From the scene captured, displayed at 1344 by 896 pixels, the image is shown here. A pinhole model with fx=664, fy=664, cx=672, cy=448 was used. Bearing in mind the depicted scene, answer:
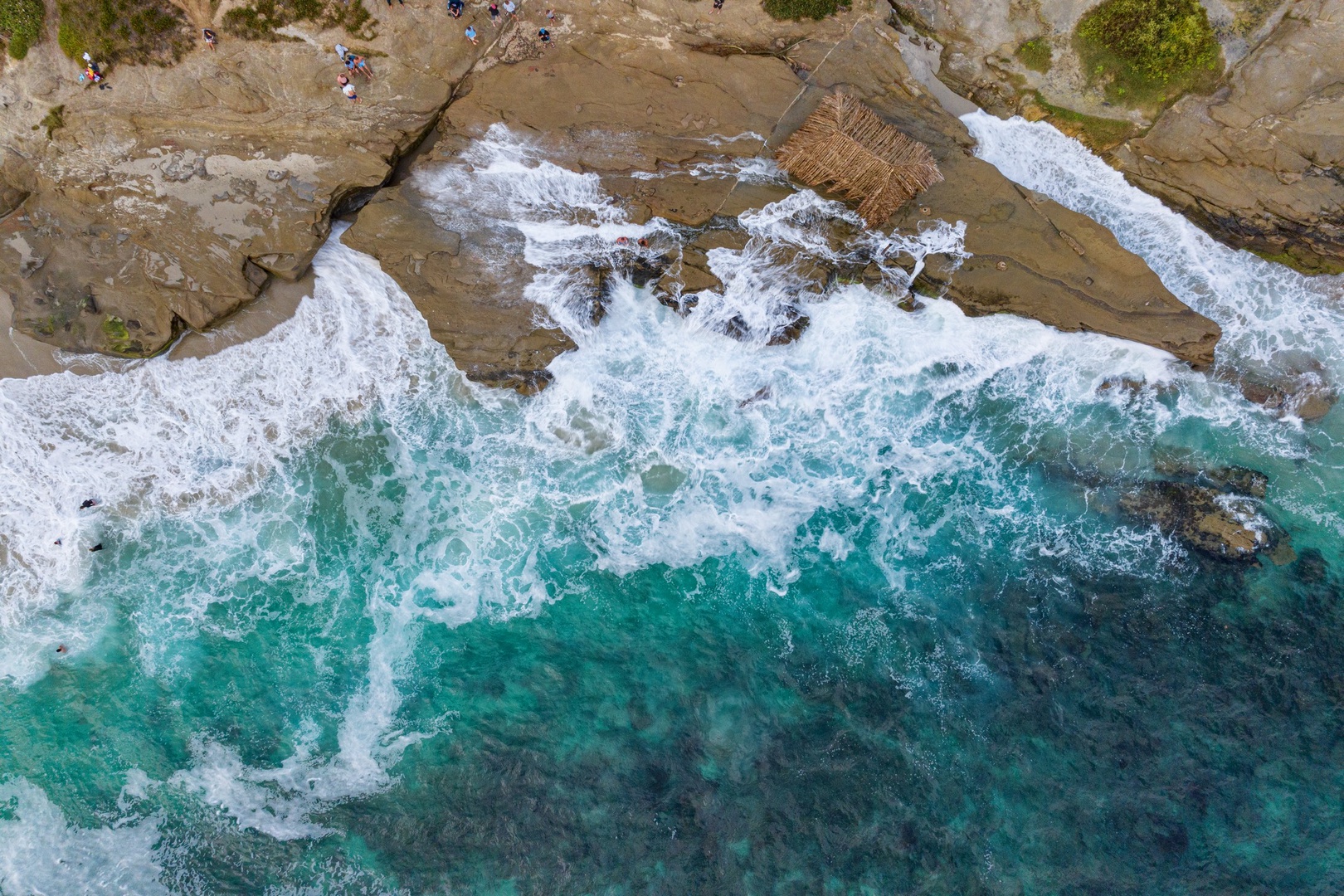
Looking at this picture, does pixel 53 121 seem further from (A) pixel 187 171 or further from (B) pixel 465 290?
(B) pixel 465 290

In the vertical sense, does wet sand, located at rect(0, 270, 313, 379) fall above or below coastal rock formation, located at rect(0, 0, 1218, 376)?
below

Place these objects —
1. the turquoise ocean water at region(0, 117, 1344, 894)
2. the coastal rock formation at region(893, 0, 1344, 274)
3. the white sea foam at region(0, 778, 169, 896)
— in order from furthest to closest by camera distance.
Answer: the white sea foam at region(0, 778, 169, 896) → the turquoise ocean water at region(0, 117, 1344, 894) → the coastal rock formation at region(893, 0, 1344, 274)

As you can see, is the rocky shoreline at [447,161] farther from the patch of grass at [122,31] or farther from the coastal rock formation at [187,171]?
the patch of grass at [122,31]

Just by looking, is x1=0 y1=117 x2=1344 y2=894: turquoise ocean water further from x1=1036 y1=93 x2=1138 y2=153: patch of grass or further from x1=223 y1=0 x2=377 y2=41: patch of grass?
x1=223 y1=0 x2=377 y2=41: patch of grass

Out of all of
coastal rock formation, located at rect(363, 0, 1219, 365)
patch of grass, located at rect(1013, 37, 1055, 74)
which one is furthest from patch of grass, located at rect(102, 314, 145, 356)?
patch of grass, located at rect(1013, 37, 1055, 74)

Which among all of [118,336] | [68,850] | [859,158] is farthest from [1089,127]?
[68,850]

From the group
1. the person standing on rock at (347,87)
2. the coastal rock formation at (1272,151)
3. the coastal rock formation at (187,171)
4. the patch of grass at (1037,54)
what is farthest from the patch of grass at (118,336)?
the coastal rock formation at (1272,151)

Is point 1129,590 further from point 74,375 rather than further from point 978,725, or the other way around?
point 74,375
